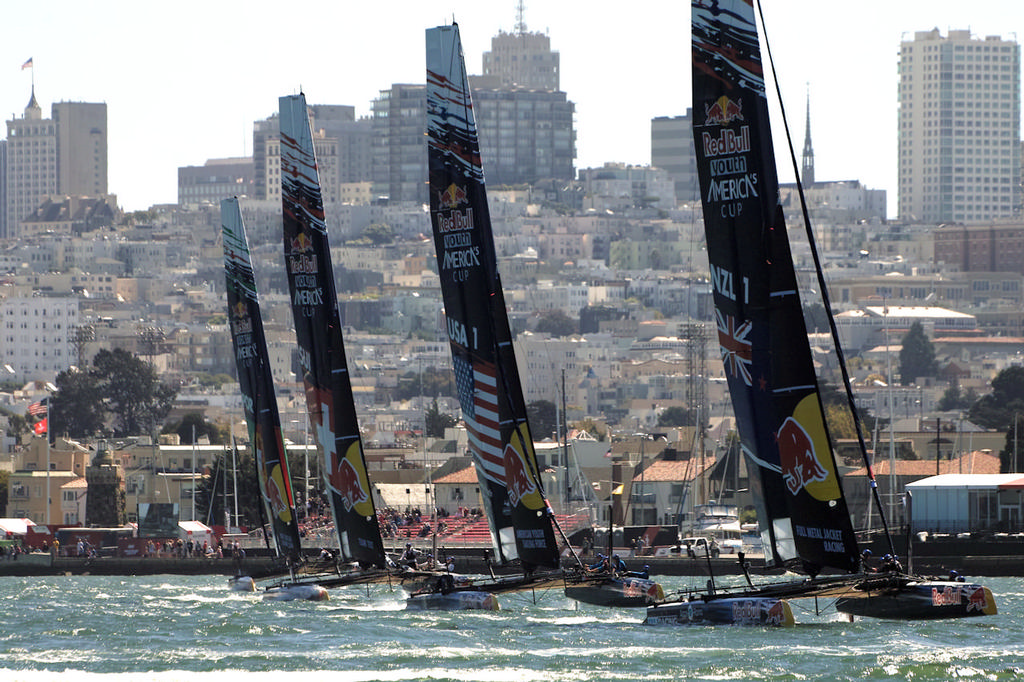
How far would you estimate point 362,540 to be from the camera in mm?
33719

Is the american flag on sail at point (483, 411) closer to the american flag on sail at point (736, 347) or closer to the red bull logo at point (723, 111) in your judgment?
the american flag on sail at point (736, 347)

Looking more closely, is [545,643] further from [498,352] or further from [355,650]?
[498,352]

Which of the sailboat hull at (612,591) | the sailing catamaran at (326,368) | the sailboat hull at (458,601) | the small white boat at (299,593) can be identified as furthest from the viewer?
the small white boat at (299,593)

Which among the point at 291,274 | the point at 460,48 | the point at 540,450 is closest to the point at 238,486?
the point at 540,450

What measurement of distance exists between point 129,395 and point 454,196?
10739cm

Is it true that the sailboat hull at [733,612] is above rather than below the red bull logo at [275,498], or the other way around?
below

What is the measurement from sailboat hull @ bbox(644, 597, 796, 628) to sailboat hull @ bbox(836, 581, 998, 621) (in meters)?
1.30

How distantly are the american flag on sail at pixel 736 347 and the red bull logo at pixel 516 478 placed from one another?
5.28m

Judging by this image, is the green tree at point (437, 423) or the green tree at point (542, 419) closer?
the green tree at point (542, 419)

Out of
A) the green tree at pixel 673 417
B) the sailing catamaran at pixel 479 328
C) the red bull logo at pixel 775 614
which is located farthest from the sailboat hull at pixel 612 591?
the green tree at pixel 673 417

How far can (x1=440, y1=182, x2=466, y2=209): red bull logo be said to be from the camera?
3020 cm

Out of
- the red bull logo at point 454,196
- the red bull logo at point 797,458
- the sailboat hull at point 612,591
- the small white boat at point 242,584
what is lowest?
the small white boat at point 242,584

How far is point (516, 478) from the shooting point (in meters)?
29.7

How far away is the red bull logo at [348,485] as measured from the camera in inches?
1332
